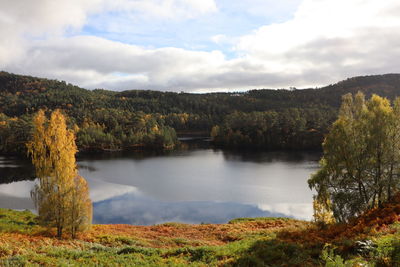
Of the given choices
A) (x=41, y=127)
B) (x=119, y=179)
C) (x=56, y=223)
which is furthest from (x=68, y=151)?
(x=119, y=179)

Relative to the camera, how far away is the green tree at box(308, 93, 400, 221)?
28.1 m

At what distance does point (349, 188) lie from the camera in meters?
30.3

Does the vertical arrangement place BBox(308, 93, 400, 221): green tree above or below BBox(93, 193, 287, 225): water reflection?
above

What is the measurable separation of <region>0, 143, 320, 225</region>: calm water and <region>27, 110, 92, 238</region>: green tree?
18.3 meters

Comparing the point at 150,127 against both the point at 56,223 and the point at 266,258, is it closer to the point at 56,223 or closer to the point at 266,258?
the point at 56,223

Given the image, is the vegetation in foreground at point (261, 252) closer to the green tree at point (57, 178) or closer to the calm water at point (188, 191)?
the green tree at point (57, 178)

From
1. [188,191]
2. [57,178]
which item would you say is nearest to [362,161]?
[57,178]

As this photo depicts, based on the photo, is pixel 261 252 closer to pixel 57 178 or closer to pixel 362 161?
pixel 362 161

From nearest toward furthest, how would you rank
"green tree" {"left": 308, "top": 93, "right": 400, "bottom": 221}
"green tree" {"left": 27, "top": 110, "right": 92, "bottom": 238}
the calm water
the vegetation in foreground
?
the vegetation in foreground, "green tree" {"left": 27, "top": 110, "right": 92, "bottom": 238}, "green tree" {"left": 308, "top": 93, "right": 400, "bottom": 221}, the calm water

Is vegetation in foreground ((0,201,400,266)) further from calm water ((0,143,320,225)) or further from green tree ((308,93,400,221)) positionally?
calm water ((0,143,320,225))

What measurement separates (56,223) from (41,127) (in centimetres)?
835

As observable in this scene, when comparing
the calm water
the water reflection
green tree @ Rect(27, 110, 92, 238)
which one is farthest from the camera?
the calm water

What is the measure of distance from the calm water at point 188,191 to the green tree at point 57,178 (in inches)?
722

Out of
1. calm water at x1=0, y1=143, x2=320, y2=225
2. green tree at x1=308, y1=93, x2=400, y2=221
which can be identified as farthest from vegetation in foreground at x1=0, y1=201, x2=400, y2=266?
calm water at x1=0, y1=143, x2=320, y2=225
